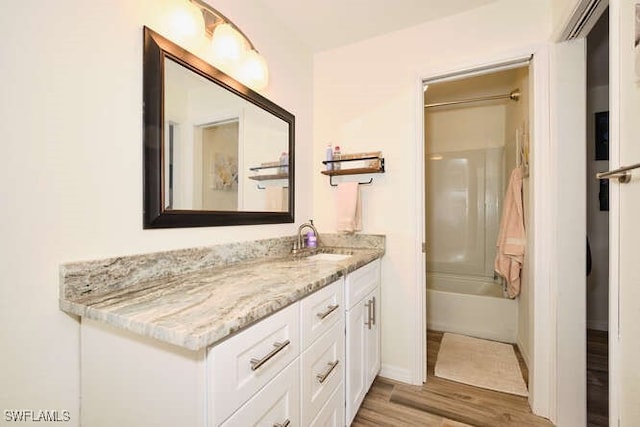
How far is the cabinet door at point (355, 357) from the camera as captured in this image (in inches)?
52.8

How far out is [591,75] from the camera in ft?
8.09

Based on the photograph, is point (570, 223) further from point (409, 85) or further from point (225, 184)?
point (225, 184)

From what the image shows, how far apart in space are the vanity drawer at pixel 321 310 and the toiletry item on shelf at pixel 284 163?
857mm

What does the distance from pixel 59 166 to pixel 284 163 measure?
116 centimetres

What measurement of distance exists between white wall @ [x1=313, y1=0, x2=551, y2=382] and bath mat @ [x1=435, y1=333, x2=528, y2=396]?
14.1 inches

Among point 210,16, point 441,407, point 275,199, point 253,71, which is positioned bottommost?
point 441,407

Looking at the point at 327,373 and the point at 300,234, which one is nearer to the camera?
the point at 327,373

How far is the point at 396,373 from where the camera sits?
1.85m

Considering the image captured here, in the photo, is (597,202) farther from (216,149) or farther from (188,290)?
(188,290)

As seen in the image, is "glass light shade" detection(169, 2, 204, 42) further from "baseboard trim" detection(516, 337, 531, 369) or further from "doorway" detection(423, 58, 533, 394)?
"baseboard trim" detection(516, 337, 531, 369)

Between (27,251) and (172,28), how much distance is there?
0.96 m

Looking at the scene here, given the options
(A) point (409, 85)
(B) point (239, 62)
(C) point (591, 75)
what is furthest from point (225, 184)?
(C) point (591, 75)

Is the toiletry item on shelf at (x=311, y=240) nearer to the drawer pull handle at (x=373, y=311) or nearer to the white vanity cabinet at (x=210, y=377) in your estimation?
the drawer pull handle at (x=373, y=311)

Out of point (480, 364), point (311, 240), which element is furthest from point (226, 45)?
point (480, 364)
